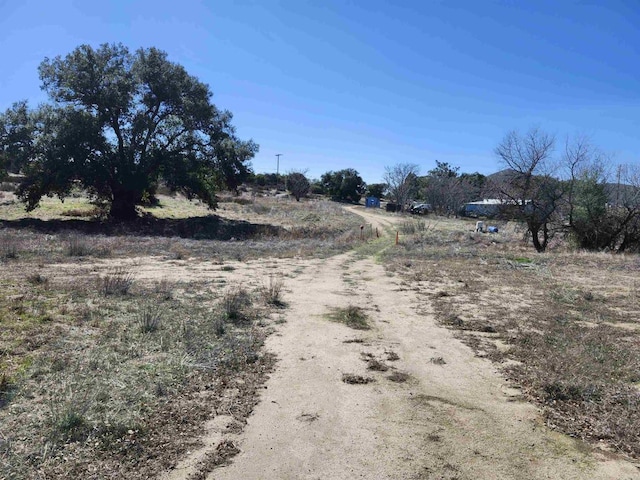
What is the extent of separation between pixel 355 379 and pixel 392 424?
1160mm

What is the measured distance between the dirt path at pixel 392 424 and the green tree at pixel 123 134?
84.2ft

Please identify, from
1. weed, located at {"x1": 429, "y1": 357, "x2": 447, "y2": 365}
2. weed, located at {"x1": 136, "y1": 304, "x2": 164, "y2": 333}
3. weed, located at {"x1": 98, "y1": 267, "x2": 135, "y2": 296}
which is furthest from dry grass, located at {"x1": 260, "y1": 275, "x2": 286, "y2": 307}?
weed, located at {"x1": 429, "y1": 357, "x2": 447, "y2": 365}

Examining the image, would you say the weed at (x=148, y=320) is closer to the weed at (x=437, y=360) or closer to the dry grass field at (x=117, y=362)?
the dry grass field at (x=117, y=362)

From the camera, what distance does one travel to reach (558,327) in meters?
8.51

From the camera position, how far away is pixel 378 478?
367cm

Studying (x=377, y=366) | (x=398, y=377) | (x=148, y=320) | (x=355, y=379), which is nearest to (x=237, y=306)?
(x=148, y=320)

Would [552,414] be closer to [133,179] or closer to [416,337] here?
[416,337]

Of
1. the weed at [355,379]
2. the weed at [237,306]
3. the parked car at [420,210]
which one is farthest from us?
the parked car at [420,210]

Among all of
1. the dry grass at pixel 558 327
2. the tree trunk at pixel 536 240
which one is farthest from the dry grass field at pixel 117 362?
the tree trunk at pixel 536 240

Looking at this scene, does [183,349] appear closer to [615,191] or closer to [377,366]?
[377,366]

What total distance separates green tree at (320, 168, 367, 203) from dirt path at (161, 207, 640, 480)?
257 ft

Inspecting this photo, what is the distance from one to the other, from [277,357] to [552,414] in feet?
11.6

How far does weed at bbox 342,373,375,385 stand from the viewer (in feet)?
18.5

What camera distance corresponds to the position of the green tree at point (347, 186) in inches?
3356
